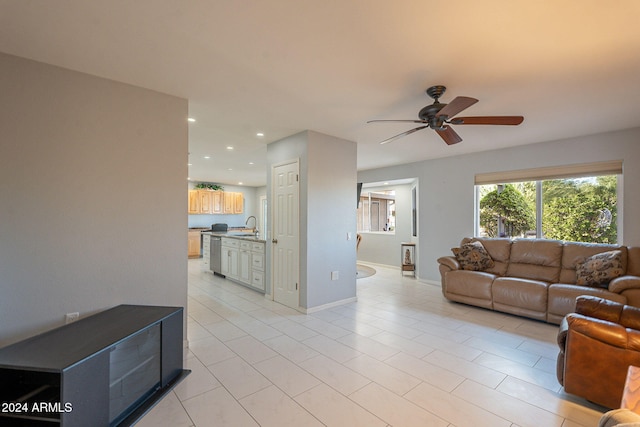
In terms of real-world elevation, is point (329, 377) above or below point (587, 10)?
below

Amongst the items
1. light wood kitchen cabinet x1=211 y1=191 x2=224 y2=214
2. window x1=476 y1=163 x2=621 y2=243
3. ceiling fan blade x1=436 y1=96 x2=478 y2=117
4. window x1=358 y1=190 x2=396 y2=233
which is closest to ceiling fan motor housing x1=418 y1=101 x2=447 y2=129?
ceiling fan blade x1=436 y1=96 x2=478 y2=117

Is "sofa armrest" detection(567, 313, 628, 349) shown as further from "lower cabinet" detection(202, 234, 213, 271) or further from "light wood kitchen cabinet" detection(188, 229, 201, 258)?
"light wood kitchen cabinet" detection(188, 229, 201, 258)

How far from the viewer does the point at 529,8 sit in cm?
167

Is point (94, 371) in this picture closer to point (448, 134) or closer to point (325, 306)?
point (325, 306)

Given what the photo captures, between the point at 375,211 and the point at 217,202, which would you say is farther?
the point at 217,202

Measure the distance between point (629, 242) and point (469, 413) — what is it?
3844mm

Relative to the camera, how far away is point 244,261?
536cm

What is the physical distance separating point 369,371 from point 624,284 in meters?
3.10

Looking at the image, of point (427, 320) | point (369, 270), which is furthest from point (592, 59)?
point (369, 270)

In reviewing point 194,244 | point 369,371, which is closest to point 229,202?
point 194,244

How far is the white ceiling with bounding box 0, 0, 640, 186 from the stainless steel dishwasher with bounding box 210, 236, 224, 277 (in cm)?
353

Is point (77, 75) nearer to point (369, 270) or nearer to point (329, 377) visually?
point (329, 377)

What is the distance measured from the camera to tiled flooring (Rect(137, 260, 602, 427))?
6.30 ft

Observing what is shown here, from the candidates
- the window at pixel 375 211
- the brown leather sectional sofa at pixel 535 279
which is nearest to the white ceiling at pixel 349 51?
the brown leather sectional sofa at pixel 535 279
